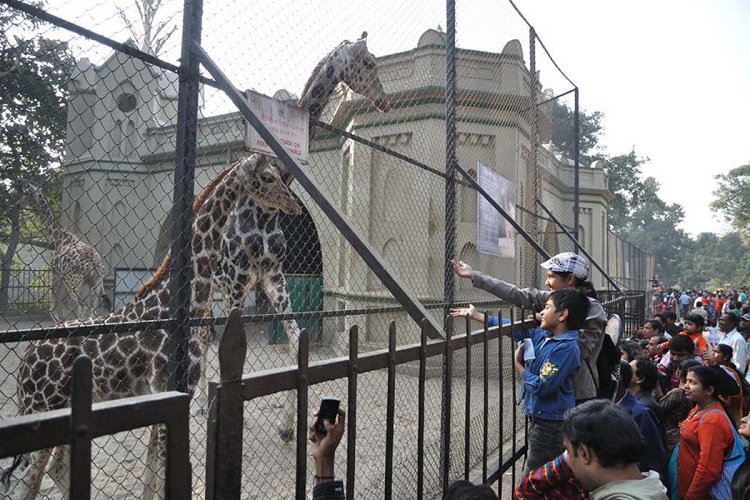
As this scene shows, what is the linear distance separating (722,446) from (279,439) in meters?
4.20

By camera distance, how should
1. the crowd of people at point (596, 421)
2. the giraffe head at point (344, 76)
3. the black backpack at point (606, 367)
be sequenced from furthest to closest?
the giraffe head at point (344, 76), the black backpack at point (606, 367), the crowd of people at point (596, 421)

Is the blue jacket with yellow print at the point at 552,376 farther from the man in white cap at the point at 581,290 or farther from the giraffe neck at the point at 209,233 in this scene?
Result: the giraffe neck at the point at 209,233

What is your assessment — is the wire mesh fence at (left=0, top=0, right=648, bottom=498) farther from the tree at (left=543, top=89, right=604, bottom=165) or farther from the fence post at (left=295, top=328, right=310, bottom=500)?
the tree at (left=543, top=89, right=604, bottom=165)

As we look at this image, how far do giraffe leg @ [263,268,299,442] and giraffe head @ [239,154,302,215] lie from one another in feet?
5.30

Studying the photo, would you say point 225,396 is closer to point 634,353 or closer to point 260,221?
point 634,353

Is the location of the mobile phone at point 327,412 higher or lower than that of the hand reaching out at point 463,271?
lower

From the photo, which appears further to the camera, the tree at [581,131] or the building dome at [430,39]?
the tree at [581,131]

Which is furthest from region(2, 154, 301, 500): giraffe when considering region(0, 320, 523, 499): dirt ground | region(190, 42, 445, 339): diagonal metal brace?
region(190, 42, 445, 339): diagonal metal brace

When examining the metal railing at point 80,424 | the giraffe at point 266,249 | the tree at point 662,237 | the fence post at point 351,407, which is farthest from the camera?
the tree at point 662,237

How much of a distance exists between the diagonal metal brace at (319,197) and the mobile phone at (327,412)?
0.77 m

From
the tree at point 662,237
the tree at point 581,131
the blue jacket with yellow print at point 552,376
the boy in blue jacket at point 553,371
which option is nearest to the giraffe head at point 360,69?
the boy in blue jacket at point 553,371

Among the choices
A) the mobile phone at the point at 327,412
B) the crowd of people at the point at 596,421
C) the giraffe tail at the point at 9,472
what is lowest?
the giraffe tail at the point at 9,472

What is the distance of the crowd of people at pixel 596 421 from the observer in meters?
1.75

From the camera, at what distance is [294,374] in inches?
57.6
